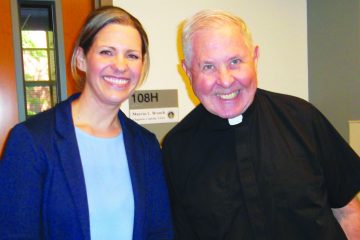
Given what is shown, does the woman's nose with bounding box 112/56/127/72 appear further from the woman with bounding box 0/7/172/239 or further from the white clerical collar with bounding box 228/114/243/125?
the white clerical collar with bounding box 228/114/243/125

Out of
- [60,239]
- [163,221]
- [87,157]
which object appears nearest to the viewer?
[60,239]

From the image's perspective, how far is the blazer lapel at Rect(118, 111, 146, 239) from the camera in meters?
1.27

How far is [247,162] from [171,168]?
0.33m

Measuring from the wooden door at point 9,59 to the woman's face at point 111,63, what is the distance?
3.48 ft

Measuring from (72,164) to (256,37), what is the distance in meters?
1.95

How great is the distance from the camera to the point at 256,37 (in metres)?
2.68

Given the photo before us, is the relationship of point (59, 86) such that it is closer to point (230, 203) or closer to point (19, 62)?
point (19, 62)

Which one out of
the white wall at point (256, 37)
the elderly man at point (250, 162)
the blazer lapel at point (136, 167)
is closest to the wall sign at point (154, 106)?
the white wall at point (256, 37)

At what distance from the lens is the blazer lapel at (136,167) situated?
50.0 inches

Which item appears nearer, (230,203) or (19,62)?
(230,203)

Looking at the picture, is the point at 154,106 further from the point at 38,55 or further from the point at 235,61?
the point at 235,61

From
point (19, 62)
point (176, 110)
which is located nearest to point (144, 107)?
point (176, 110)

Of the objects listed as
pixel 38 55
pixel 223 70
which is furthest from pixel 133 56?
pixel 38 55

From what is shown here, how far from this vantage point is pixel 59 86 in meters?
2.25
